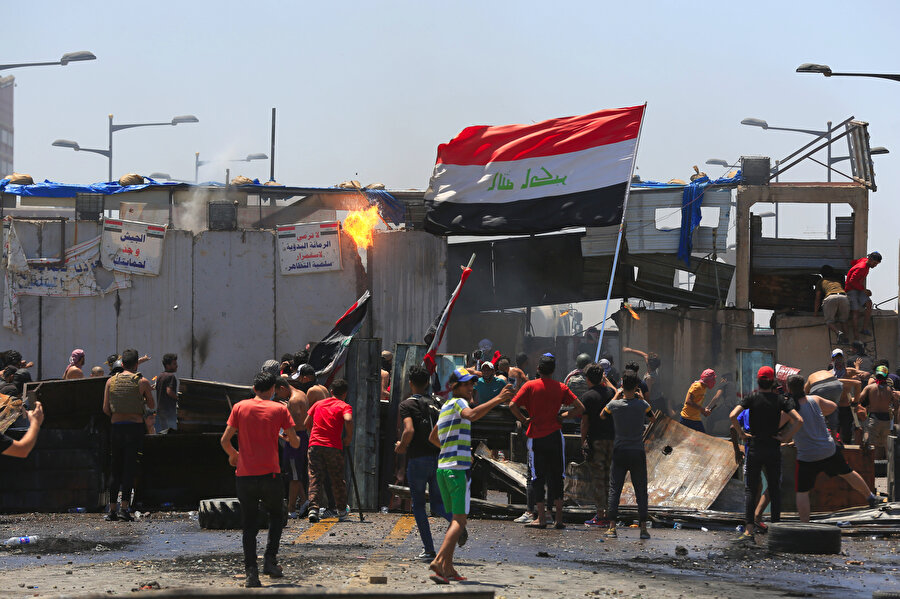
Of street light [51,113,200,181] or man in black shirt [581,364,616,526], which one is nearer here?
man in black shirt [581,364,616,526]

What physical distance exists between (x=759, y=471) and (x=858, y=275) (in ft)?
36.2

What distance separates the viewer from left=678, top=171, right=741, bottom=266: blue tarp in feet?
73.6

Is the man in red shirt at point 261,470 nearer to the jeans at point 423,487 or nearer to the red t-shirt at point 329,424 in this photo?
the jeans at point 423,487

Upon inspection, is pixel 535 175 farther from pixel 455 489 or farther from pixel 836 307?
pixel 455 489

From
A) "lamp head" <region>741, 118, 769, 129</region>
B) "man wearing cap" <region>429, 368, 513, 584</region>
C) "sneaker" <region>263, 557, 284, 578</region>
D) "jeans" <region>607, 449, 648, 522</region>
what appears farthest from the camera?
"lamp head" <region>741, 118, 769, 129</region>

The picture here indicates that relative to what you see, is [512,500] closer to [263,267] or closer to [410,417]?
[410,417]

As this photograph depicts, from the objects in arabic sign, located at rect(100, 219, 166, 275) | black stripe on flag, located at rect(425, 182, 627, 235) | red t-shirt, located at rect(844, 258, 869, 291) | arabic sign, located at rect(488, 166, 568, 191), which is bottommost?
red t-shirt, located at rect(844, 258, 869, 291)

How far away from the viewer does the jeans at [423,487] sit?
31.3 ft

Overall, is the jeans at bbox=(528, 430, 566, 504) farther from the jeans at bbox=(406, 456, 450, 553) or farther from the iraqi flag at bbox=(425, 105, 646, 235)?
the iraqi flag at bbox=(425, 105, 646, 235)

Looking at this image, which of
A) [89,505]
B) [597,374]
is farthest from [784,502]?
[89,505]

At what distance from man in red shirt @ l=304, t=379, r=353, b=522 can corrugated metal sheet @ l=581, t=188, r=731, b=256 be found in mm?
11152

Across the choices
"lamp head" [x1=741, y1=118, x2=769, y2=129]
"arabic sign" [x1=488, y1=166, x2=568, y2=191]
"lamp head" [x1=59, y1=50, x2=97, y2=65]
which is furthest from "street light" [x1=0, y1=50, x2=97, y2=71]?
"lamp head" [x1=741, y1=118, x2=769, y2=129]

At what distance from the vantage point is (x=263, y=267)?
74.8ft

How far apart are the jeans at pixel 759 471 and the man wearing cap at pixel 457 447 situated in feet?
12.8
